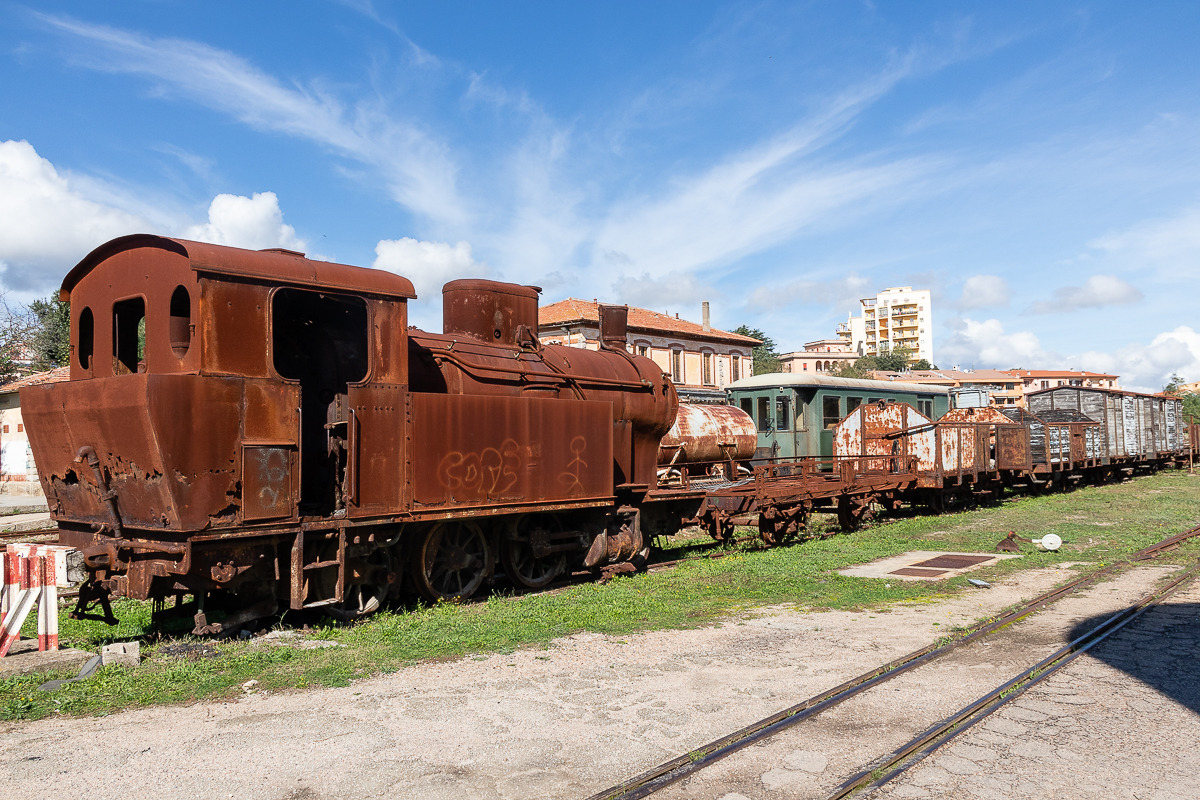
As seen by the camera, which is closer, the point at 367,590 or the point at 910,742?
the point at 910,742

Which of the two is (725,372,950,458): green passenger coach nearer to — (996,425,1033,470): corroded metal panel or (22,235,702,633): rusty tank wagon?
(996,425,1033,470): corroded metal panel

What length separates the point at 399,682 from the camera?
5.98 metres

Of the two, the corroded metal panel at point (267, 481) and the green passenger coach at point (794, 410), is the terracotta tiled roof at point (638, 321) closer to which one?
the green passenger coach at point (794, 410)

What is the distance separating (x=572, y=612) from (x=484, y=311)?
370cm

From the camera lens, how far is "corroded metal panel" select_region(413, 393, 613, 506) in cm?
785

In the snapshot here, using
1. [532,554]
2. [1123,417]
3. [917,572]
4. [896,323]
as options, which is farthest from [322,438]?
[896,323]

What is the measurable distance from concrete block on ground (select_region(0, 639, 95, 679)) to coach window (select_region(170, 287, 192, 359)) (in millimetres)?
2549

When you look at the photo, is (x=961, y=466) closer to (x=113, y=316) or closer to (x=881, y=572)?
(x=881, y=572)

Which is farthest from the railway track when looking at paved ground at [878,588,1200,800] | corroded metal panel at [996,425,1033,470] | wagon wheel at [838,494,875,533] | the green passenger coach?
the green passenger coach

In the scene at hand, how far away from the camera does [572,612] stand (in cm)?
820

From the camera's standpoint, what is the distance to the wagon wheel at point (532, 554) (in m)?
9.27

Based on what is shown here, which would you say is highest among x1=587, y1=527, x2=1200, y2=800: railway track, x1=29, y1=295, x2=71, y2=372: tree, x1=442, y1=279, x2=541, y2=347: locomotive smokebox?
x1=29, y1=295, x2=71, y2=372: tree

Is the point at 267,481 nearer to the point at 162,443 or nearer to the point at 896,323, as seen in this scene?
the point at 162,443

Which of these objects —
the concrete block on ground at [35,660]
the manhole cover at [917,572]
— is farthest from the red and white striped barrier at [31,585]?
the manhole cover at [917,572]
